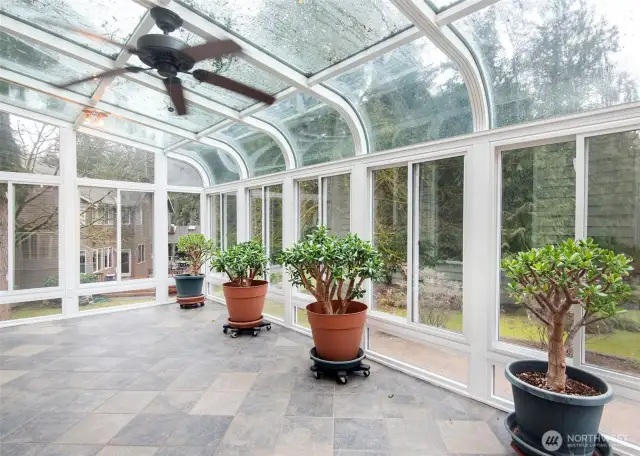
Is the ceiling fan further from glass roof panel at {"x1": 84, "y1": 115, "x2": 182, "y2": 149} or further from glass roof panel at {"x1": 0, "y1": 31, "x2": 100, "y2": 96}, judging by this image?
glass roof panel at {"x1": 84, "y1": 115, "x2": 182, "y2": 149}

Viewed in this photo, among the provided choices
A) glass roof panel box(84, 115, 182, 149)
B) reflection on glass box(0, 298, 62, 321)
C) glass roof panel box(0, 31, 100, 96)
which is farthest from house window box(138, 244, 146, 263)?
glass roof panel box(0, 31, 100, 96)

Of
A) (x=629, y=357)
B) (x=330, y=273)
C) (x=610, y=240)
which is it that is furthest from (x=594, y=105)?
(x=330, y=273)

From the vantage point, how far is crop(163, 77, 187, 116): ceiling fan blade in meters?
2.42

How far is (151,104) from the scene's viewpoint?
4.34 metres

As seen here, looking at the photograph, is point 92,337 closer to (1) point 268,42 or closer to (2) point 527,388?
(1) point 268,42

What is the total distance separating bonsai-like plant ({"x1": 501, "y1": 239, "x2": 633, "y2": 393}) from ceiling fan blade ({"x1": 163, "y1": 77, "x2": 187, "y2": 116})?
2.74 m

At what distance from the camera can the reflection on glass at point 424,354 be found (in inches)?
114

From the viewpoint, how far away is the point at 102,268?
5.55 m

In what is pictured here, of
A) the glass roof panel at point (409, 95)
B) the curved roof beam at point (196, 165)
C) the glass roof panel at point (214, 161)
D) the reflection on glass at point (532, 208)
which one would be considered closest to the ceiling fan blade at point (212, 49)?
the glass roof panel at point (409, 95)

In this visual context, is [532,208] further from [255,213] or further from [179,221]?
[179,221]

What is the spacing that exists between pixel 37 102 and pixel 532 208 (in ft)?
20.6

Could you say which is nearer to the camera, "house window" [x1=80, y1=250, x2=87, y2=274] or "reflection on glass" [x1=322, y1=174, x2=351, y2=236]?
"reflection on glass" [x1=322, y1=174, x2=351, y2=236]

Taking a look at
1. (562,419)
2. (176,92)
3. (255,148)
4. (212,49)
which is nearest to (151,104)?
(255,148)

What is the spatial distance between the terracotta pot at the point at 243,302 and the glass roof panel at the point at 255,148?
6.17 feet
